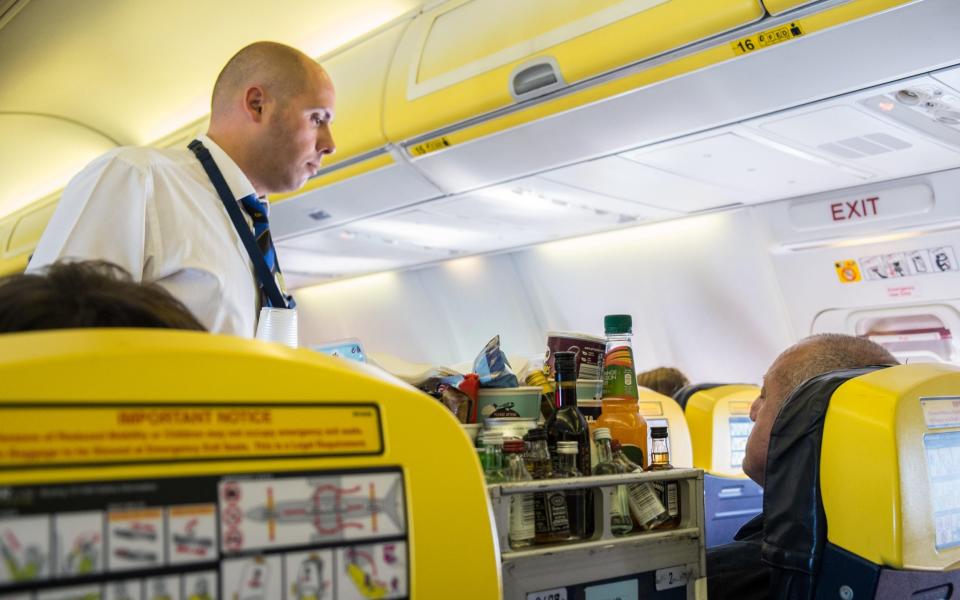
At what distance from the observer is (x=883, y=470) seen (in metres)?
1.86

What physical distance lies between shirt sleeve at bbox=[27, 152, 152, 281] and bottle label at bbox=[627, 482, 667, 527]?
131 cm

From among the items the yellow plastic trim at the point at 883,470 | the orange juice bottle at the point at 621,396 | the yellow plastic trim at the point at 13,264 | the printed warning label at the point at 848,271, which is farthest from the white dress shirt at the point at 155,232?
the yellow plastic trim at the point at 13,264

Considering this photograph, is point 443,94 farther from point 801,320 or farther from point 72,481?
point 72,481

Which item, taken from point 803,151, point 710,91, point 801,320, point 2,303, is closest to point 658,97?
point 710,91

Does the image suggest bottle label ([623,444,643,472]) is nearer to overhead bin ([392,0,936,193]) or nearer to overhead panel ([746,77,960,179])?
overhead bin ([392,0,936,193])

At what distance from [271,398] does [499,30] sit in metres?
3.52

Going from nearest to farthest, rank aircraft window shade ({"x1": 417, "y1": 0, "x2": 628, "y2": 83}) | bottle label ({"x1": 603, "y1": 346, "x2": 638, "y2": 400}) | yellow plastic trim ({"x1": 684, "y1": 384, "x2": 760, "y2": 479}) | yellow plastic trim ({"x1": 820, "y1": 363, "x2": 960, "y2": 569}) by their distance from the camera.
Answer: yellow plastic trim ({"x1": 820, "y1": 363, "x2": 960, "y2": 569}) < bottle label ({"x1": 603, "y1": 346, "x2": 638, "y2": 400}) < aircraft window shade ({"x1": 417, "y1": 0, "x2": 628, "y2": 83}) < yellow plastic trim ({"x1": 684, "y1": 384, "x2": 760, "y2": 479})

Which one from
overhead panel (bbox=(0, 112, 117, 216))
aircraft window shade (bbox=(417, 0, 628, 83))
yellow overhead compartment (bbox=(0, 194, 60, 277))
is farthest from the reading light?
yellow overhead compartment (bbox=(0, 194, 60, 277))

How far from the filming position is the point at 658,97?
3.62 meters

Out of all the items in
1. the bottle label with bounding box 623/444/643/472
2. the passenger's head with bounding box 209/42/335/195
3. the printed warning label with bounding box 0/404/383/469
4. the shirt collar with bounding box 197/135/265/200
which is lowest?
the bottle label with bounding box 623/444/643/472

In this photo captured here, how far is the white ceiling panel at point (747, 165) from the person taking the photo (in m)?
4.11

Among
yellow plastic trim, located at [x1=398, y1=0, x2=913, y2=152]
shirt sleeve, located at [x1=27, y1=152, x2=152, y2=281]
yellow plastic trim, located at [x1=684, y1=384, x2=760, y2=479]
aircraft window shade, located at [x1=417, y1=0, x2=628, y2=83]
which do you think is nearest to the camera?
shirt sleeve, located at [x1=27, y1=152, x2=152, y2=281]

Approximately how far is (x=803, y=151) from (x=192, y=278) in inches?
123

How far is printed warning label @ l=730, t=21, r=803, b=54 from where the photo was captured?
2986 millimetres
